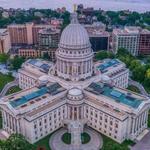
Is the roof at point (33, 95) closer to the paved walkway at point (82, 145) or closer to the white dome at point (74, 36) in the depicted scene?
the paved walkway at point (82, 145)

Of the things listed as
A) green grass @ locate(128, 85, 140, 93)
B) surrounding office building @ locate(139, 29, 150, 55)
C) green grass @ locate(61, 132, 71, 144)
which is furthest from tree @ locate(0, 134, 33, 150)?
surrounding office building @ locate(139, 29, 150, 55)

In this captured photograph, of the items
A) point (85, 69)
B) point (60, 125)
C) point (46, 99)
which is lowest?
point (60, 125)

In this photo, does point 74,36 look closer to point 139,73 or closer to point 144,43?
point 139,73

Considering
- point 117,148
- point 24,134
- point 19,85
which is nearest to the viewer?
point 117,148

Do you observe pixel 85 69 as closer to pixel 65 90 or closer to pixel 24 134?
pixel 65 90

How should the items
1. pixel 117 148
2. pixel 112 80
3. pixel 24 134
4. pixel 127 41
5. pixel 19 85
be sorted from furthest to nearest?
pixel 127 41 < pixel 19 85 < pixel 112 80 < pixel 24 134 < pixel 117 148

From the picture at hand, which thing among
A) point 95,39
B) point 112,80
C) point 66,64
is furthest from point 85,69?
point 95,39

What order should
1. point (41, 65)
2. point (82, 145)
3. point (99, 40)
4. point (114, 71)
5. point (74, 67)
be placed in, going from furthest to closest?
1. point (99, 40)
2. point (41, 65)
3. point (114, 71)
4. point (74, 67)
5. point (82, 145)

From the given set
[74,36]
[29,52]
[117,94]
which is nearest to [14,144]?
[117,94]
